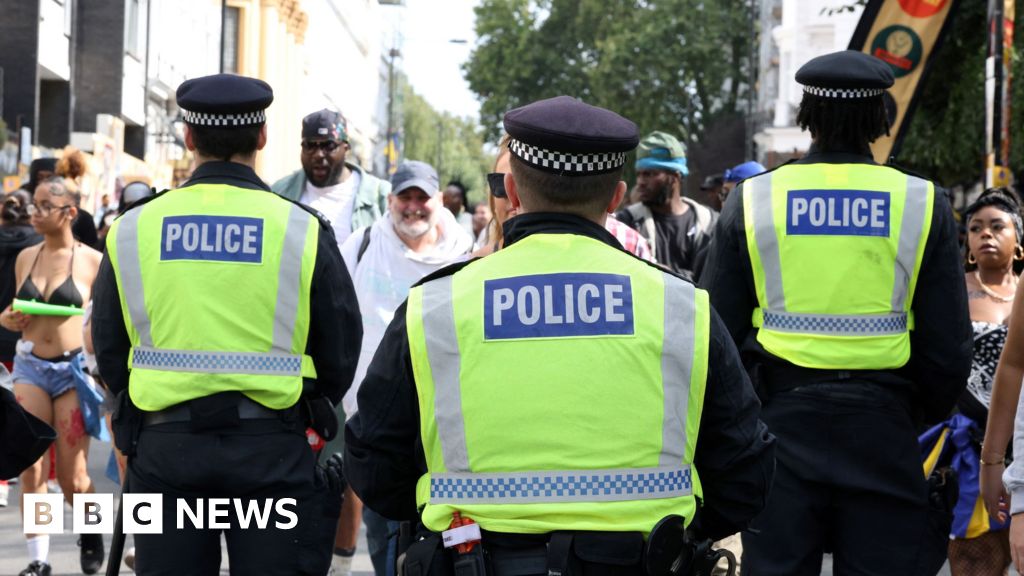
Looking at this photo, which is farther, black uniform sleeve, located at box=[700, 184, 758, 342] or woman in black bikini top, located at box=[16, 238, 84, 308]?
→ woman in black bikini top, located at box=[16, 238, 84, 308]

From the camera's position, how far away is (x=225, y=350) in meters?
5.33

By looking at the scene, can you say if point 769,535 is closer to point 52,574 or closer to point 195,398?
point 195,398

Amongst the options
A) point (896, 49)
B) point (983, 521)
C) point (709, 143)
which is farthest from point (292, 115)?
point (983, 521)

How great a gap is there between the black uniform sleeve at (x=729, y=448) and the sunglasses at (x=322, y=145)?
529 cm

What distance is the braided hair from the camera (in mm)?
5449

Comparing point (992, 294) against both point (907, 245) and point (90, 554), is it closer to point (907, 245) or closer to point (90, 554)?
point (907, 245)

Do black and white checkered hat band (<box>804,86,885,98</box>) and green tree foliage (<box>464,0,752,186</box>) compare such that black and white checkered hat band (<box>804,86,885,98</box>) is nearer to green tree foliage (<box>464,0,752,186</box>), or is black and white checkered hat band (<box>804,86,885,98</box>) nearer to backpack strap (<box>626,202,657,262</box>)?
backpack strap (<box>626,202,657,262</box>)

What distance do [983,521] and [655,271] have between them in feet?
11.7

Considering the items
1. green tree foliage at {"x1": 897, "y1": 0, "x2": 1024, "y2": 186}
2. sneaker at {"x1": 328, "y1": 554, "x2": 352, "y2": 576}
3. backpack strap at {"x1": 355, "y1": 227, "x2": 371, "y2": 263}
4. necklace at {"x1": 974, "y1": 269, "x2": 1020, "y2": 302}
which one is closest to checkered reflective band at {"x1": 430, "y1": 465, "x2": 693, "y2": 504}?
necklace at {"x1": 974, "y1": 269, "x2": 1020, "y2": 302}

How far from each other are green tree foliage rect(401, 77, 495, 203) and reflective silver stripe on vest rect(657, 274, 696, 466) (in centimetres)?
10694

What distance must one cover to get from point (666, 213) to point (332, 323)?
14.2 feet

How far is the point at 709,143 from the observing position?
54.2m

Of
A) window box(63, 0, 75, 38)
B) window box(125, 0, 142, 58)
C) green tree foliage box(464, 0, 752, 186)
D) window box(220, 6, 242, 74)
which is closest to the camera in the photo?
window box(63, 0, 75, 38)

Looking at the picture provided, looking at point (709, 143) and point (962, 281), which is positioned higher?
point (962, 281)
